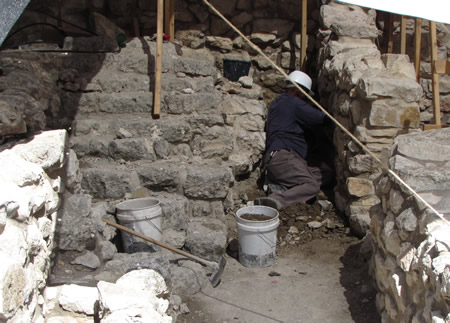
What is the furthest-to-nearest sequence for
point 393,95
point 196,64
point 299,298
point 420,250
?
1. point 196,64
2. point 393,95
3. point 299,298
4. point 420,250

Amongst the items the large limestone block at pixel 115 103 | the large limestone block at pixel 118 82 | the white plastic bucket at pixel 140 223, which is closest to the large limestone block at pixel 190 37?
the large limestone block at pixel 118 82

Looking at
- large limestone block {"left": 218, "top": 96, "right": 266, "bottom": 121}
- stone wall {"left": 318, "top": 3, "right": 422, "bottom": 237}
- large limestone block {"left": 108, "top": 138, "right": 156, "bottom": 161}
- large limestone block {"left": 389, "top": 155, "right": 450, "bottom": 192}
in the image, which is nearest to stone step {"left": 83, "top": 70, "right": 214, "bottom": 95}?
large limestone block {"left": 218, "top": 96, "right": 266, "bottom": 121}

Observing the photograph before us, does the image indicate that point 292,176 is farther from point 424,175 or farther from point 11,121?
point 11,121

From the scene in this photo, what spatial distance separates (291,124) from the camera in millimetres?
5453

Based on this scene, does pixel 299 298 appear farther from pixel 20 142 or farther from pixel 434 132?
pixel 20 142

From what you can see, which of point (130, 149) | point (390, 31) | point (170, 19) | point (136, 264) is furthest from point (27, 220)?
point (390, 31)

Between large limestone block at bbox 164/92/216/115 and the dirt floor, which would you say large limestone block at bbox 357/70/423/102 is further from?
large limestone block at bbox 164/92/216/115

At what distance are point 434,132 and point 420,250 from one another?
4.32 feet

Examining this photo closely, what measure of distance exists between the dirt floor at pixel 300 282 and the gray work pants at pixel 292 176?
0.63 ft

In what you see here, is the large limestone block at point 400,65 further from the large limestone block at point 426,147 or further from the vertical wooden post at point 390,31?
the vertical wooden post at point 390,31

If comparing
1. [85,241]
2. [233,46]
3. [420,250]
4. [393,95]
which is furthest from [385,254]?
[233,46]

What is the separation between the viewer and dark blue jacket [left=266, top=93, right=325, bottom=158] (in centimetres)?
539

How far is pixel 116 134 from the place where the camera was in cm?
440

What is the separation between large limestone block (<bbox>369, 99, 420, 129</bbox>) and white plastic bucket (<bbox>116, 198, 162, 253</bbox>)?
2.17 m
